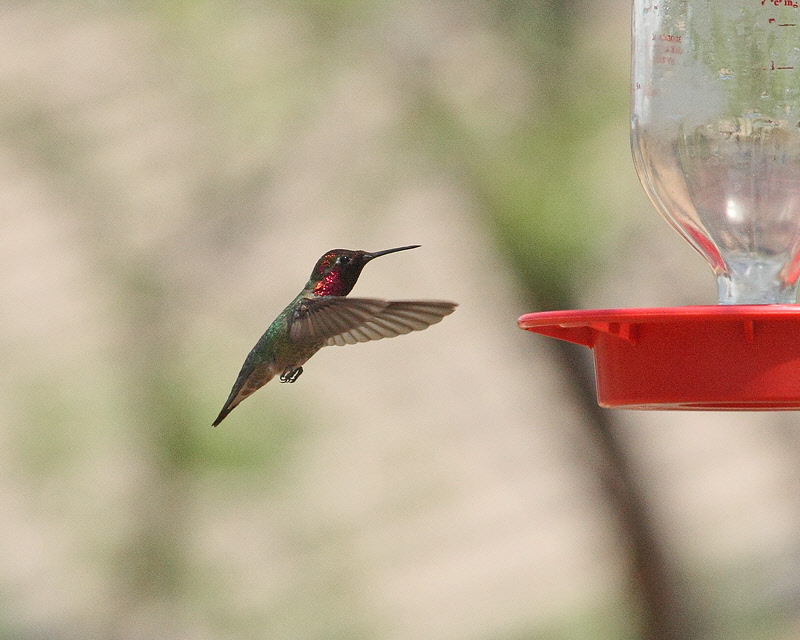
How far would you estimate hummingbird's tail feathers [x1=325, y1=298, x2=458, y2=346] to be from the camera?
7.16 ft

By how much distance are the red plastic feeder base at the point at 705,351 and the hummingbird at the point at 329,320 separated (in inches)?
18.9

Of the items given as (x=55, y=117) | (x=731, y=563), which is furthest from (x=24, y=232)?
(x=731, y=563)

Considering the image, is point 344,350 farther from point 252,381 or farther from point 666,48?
point 666,48

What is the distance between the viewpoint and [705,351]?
1.61 m

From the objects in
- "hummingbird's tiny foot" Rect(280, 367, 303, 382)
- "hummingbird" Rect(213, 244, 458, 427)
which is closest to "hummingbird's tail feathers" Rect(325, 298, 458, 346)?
"hummingbird" Rect(213, 244, 458, 427)

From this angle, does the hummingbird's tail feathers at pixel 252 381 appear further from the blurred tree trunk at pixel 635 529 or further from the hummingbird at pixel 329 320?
the blurred tree trunk at pixel 635 529

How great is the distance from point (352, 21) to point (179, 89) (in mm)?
940

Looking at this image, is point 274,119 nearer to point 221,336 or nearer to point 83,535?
point 221,336

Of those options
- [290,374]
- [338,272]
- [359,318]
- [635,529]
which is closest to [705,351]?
[359,318]

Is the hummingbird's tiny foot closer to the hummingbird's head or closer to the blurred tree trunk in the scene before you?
the hummingbird's head

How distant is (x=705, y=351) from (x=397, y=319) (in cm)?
83

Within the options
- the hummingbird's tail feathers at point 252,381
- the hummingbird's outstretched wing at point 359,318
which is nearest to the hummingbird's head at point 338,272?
the hummingbird's outstretched wing at point 359,318

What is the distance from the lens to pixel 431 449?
520cm

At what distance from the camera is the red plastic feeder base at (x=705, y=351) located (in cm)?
154
